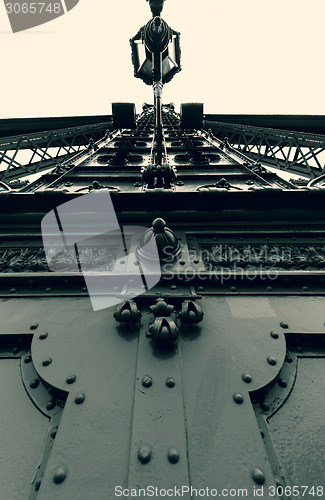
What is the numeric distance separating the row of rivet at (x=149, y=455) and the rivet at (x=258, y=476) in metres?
0.48

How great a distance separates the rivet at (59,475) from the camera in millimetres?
1605

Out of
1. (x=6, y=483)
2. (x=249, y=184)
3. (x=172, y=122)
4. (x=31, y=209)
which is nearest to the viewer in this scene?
(x=6, y=483)

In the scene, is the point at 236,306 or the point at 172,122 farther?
the point at 172,122

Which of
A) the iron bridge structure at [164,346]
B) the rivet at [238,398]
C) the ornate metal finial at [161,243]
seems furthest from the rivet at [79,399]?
the ornate metal finial at [161,243]

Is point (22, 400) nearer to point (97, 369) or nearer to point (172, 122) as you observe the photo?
point (97, 369)

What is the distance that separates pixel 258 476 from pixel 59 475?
48.9 inches

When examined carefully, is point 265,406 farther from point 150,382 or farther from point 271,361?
point 150,382

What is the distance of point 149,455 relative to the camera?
1.66 meters

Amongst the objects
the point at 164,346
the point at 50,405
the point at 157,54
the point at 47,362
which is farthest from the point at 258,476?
the point at 157,54

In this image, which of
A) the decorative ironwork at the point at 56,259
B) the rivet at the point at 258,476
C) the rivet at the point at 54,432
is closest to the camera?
the rivet at the point at 258,476

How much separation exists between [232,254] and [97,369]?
7.93 ft

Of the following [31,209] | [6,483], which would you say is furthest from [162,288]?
[31,209]

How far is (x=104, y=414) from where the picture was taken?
6.38ft

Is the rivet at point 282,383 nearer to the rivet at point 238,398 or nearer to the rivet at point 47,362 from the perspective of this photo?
the rivet at point 238,398
